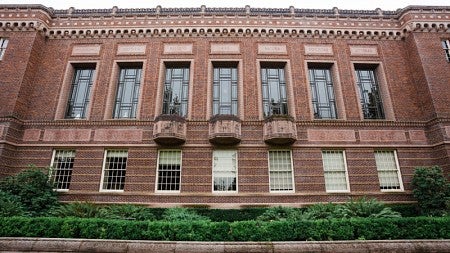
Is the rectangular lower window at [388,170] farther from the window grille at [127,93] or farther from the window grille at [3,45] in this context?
the window grille at [3,45]

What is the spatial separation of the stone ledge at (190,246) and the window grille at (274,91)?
1046 cm

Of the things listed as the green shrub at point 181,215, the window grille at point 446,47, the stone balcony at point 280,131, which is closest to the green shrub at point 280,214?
the green shrub at point 181,215

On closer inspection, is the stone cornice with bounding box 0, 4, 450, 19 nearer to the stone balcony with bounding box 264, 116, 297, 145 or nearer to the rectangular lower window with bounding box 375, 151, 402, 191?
the stone balcony with bounding box 264, 116, 297, 145

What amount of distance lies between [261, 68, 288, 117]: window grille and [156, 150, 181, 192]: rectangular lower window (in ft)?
22.9

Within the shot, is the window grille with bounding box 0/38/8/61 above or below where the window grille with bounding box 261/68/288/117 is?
above

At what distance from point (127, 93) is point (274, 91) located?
36.0 feet

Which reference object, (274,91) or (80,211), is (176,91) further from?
(80,211)

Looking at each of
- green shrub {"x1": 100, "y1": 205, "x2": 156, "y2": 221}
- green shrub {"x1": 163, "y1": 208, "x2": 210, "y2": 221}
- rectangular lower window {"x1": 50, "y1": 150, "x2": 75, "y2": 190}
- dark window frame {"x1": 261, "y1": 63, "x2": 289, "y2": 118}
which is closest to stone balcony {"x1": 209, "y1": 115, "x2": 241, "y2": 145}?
dark window frame {"x1": 261, "y1": 63, "x2": 289, "y2": 118}

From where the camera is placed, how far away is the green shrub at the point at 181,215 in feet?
43.5

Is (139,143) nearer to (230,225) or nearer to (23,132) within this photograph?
(23,132)

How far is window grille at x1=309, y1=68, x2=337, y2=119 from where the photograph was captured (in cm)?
1877

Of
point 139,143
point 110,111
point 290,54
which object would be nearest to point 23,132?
point 110,111

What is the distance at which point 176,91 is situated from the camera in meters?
19.2

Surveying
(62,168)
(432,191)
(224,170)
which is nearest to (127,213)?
(224,170)
